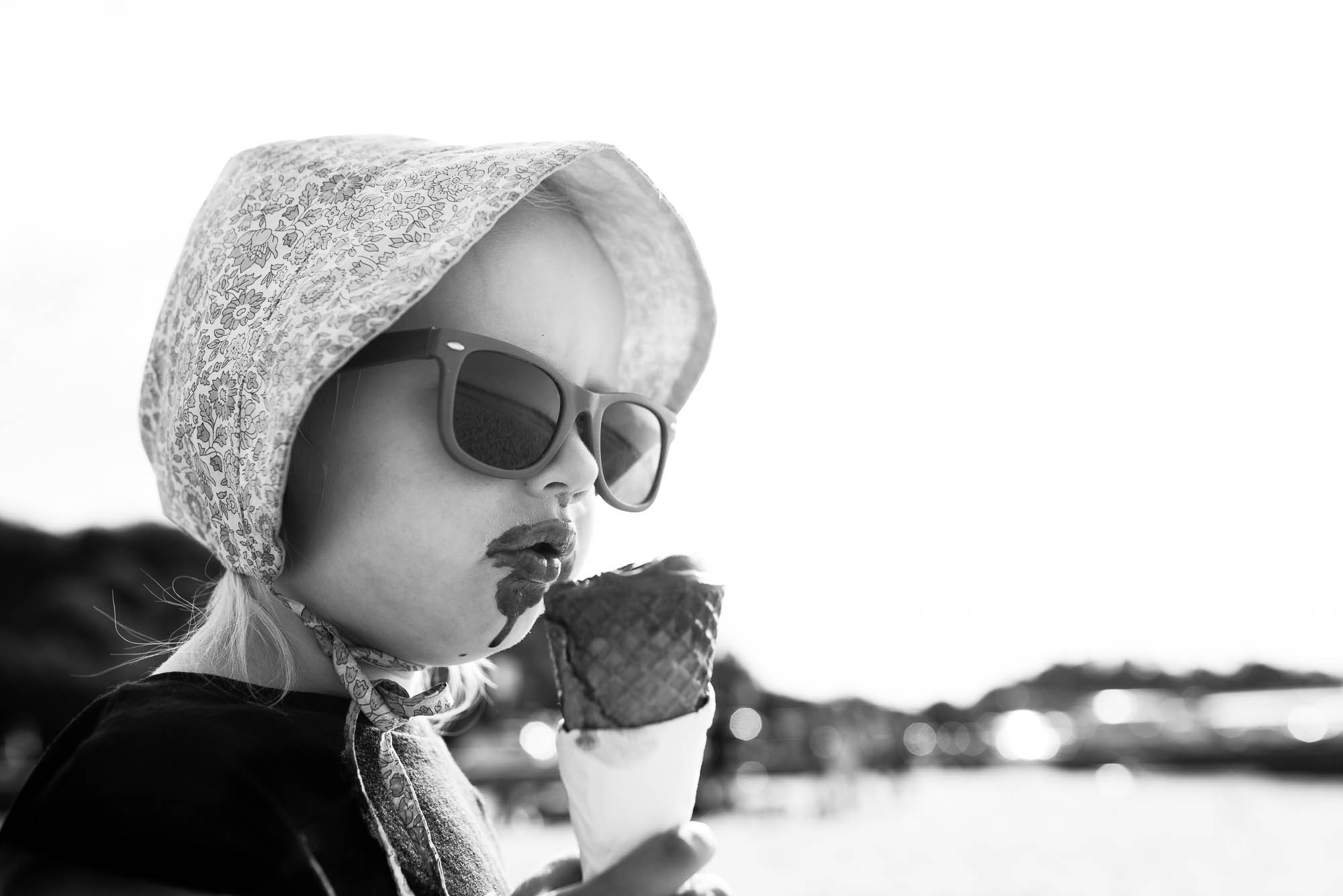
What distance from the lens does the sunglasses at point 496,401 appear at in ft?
5.65

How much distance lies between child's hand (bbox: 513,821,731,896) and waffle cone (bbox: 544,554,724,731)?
148 millimetres

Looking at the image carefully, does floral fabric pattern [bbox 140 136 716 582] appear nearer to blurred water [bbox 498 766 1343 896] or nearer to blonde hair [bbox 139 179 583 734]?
blonde hair [bbox 139 179 583 734]

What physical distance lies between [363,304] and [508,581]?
1.57 ft

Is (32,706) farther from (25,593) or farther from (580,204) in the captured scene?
(580,204)

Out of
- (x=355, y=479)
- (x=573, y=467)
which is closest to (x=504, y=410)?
(x=573, y=467)

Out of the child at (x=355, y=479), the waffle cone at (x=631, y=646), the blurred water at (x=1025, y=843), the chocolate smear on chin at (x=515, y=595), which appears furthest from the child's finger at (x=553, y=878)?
the blurred water at (x=1025, y=843)

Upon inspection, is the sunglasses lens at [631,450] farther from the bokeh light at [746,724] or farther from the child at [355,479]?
the bokeh light at [746,724]

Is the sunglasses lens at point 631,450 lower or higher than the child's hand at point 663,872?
higher

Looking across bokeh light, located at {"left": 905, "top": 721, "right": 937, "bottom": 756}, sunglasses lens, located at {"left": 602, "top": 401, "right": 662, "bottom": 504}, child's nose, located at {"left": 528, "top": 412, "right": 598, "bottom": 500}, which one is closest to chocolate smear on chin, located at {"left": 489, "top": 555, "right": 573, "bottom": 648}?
child's nose, located at {"left": 528, "top": 412, "right": 598, "bottom": 500}

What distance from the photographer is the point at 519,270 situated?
6.31 feet

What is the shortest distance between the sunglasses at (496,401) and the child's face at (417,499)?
0.11 ft

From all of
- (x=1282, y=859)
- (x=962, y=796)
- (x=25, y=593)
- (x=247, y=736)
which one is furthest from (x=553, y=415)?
(x=25, y=593)

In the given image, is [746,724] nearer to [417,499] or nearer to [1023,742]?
[1023,742]

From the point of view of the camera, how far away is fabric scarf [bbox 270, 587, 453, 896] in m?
1.64
